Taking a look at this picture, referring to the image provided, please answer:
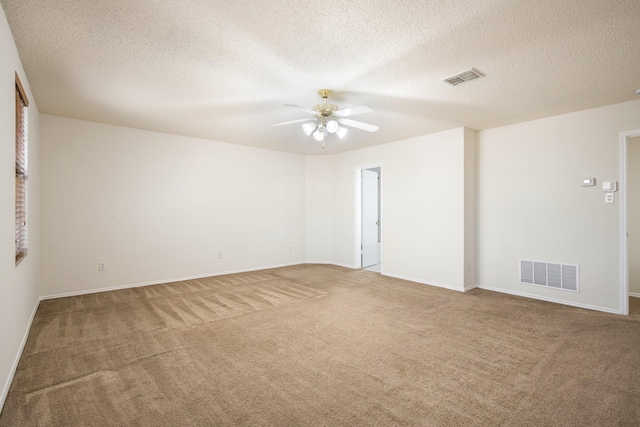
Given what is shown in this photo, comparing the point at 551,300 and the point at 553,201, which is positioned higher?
the point at 553,201

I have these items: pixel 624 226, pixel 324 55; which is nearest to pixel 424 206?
pixel 624 226

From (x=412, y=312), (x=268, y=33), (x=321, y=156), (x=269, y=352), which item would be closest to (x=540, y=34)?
(x=268, y=33)

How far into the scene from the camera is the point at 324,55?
2504 mm

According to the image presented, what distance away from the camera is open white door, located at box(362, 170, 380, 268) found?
6734 millimetres

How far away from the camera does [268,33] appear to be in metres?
2.21

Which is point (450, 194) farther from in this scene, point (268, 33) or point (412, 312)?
point (268, 33)

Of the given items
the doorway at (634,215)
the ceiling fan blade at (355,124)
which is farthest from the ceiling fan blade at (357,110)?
the doorway at (634,215)

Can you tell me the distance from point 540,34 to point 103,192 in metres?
5.52

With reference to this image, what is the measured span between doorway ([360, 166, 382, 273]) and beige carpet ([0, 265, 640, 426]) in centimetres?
264

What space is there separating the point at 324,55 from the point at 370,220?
15.8ft

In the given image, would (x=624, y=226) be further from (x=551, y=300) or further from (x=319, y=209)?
(x=319, y=209)

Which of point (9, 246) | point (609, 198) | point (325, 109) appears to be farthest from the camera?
point (609, 198)

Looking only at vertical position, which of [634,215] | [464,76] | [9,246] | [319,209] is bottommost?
[9,246]

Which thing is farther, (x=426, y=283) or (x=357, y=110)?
(x=426, y=283)
